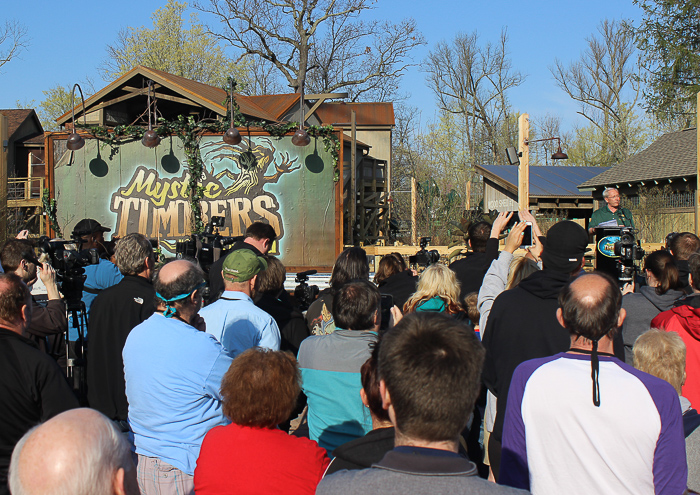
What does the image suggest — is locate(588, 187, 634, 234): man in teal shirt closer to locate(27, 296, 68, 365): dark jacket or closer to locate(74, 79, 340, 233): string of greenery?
locate(27, 296, 68, 365): dark jacket

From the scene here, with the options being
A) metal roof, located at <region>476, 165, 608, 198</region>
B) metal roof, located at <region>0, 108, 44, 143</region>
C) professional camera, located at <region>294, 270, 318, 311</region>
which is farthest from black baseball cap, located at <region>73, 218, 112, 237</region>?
metal roof, located at <region>0, 108, 44, 143</region>

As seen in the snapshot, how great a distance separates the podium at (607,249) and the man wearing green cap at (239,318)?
11.5ft

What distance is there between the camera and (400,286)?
17.0 ft

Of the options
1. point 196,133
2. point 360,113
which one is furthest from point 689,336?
point 360,113

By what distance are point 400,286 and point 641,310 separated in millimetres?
1865

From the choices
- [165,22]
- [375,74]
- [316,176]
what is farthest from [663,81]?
[165,22]

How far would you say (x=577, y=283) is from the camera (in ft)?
7.96

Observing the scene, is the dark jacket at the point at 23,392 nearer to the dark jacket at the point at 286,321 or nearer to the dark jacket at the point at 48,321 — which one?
the dark jacket at the point at 48,321

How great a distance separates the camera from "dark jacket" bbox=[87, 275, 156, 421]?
157 inches

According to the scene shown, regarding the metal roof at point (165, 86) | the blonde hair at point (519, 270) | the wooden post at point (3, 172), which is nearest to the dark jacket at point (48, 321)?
the blonde hair at point (519, 270)

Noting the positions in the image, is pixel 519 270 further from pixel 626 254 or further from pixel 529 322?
pixel 626 254

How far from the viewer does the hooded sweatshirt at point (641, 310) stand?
14.4 ft

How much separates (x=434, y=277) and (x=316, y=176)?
11.2 meters

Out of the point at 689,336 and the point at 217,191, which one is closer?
the point at 689,336
